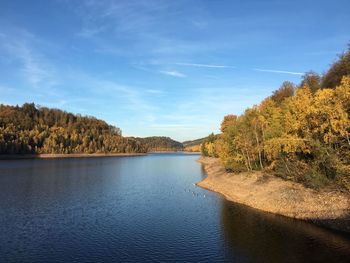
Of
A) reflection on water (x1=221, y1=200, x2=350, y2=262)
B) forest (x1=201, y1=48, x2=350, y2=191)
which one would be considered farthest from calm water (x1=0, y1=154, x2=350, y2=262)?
forest (x1=201, y1=48, x2=350, y2=191)

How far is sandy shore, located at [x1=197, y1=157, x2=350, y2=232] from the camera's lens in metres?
34.2

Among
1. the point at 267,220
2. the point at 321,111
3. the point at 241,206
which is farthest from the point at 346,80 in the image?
the point at 241,206

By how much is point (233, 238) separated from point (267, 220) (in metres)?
8.72

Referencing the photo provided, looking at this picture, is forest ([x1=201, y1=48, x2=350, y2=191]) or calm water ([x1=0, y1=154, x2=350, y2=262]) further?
forest ([x1=201, y1=48, x2=350, y2=191])

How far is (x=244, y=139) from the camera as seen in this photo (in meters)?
66.4

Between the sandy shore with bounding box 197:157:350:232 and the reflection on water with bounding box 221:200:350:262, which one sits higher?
the sandy shore with bounding box 197:157:350:232

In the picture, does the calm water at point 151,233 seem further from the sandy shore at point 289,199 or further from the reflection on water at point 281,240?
the sandy shore at point 289,199

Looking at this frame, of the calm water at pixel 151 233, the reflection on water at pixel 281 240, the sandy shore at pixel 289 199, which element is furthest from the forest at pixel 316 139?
the calm water at pixel 151 233

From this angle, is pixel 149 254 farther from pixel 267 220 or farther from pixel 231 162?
pixel 231 162

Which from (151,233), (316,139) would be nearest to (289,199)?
(316,139)

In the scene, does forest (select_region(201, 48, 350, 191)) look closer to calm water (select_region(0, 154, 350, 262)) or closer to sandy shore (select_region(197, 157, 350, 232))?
sandy shore (select_region(197, 157, 350, 232))

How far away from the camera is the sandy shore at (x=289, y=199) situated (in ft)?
112

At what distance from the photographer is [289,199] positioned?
1631 inches

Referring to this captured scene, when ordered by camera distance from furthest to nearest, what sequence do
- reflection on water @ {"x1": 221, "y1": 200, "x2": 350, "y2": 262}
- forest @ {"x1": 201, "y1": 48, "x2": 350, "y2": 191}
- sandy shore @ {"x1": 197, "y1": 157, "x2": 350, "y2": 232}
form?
forest @ {"x1": 201, "y1": 48, "x2": 350, "y2": 191} < sandy shore @ {"x1": 197, "y1": 157, "x2": 350, "y2": 232} < reflection on water @ {"x1": 221, "y1": 200, "x2": 350, "y2": 262}
